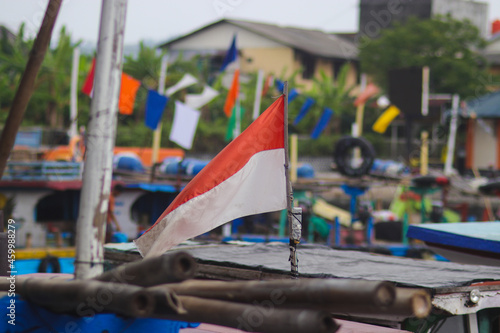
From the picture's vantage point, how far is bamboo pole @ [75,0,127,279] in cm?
321

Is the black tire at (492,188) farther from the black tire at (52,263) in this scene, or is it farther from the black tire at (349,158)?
the black tire at (52,263)

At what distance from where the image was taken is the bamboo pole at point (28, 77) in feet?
17.0

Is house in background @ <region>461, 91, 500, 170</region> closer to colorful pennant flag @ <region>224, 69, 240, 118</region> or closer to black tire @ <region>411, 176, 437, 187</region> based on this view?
colorful pennant flag @ <region>224, 69, 240, 118</region>

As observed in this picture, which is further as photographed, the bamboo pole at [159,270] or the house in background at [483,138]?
the house in background at [483,138]

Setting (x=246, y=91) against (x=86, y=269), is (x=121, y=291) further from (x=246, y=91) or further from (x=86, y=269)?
(x=246, y=91)

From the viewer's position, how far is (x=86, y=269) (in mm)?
3201

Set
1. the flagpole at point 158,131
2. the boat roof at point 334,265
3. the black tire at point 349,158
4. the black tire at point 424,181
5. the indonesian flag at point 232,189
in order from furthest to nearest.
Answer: the flagpole at point 158,131 < the black tire at point 349,158 < the black tire at point 424,181 < the boat roof at point 334,265 < the indonesian flag at point 232,189

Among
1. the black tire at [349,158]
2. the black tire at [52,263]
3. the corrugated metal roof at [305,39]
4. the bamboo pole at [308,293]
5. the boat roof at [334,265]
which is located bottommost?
the black tire at [52,263]

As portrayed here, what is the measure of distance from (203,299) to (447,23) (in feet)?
100

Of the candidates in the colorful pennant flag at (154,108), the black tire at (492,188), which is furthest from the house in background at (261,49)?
the black tire at (492,188)

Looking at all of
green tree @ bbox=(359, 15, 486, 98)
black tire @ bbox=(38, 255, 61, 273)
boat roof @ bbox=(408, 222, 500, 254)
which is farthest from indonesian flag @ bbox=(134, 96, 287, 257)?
green tree @ bbox=(359, 15, 486, 98)

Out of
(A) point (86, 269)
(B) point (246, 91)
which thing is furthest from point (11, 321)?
(B) point (246, 91)

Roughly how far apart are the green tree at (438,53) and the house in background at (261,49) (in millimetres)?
6423

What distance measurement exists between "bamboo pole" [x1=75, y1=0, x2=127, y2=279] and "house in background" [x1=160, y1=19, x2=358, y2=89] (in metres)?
34.9
